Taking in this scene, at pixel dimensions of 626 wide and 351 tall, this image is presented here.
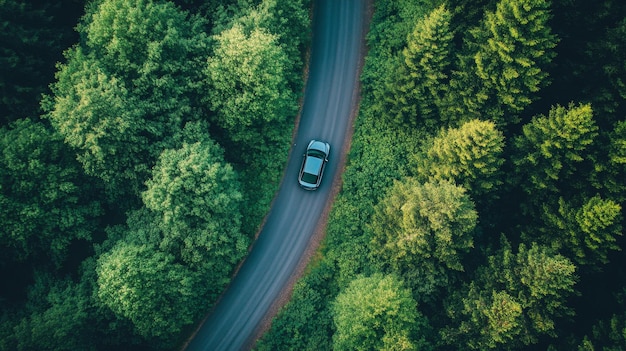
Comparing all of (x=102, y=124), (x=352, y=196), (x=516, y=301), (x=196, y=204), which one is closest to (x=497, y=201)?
(x=516, y=301)

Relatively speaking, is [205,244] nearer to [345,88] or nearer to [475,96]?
[345,88]

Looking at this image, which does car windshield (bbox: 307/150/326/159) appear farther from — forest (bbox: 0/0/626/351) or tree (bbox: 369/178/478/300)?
tree (bbox: 369/178/478/300)

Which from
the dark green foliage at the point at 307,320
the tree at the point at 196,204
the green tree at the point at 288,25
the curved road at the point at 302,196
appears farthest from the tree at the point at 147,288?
the green tree at the point at 288,25

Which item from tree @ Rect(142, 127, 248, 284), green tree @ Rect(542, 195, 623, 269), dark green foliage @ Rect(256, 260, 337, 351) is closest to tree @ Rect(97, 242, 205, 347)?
tree @ Rect(142, 127, 248, 284)

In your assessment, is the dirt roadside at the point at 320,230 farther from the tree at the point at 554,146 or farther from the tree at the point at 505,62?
the tree at the point at 554,146

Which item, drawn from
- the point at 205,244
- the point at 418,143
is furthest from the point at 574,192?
the point at 205,244

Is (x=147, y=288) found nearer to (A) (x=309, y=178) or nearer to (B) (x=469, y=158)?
(A) (x=309, y=178)
